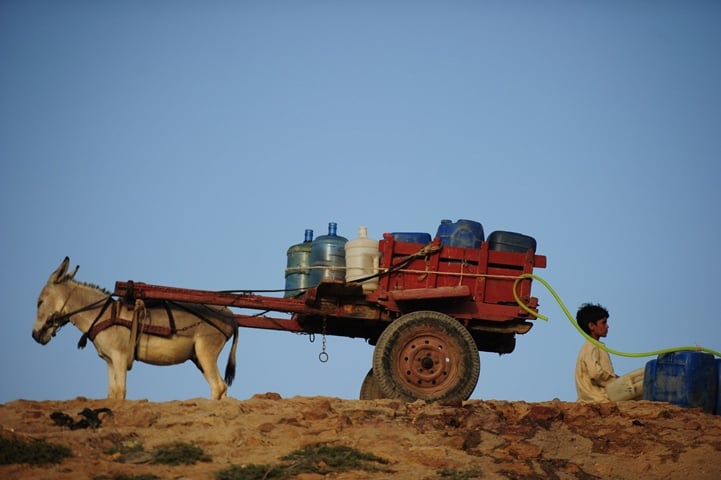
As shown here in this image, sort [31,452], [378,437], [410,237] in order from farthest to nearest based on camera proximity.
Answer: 1. [410,237]
2. [378,437]
3. [31,452]

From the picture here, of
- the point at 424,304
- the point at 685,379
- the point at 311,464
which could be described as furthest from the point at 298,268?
the point at 685,379

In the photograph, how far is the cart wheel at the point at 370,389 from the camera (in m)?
17.2

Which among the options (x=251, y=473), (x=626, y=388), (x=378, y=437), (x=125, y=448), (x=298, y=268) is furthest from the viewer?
(x=298, y=268)

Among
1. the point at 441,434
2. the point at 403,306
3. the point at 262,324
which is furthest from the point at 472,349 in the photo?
the point at 262,324

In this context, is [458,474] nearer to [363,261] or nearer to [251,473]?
[251,473]

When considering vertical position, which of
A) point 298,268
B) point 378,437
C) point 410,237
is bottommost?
point 378,437

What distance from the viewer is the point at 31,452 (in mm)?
11984

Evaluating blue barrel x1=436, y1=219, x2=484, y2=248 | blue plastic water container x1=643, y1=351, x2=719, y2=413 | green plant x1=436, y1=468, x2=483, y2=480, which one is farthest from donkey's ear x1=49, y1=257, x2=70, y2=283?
blue plastic water container x1=643, y1=351, x2=719, y2=413

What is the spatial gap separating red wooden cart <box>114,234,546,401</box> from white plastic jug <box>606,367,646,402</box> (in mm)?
1464

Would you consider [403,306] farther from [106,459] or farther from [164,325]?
[106,459]

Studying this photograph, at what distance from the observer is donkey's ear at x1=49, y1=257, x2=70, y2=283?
54.0 ft

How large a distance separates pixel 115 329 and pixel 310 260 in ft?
9.89

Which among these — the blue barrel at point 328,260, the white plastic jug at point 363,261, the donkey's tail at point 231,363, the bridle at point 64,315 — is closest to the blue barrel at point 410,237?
the white plastic jug at point 363,261

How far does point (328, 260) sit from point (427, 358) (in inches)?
84.7
